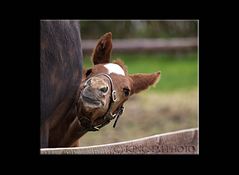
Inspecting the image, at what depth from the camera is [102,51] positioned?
2961 millimetres

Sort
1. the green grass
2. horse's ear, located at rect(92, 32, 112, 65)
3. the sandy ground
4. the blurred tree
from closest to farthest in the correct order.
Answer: horse's ear, located at rect(92, 32, 112, 65), the sandy ground, the green grass, the blurred tree

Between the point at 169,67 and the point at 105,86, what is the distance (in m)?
5.03

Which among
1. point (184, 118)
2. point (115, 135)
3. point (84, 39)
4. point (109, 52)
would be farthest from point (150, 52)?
point (109, 52)

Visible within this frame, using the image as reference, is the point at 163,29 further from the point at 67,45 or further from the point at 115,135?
the point at 67,45

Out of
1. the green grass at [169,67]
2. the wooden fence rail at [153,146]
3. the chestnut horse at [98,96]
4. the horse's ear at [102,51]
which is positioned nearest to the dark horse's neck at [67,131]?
the chestnut horse at [98,96]

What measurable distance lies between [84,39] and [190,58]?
5.60 feet

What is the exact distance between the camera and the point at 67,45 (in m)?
2.41

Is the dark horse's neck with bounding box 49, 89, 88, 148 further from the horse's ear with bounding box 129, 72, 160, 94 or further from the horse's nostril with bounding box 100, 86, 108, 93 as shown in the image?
the horse's ear with bounding box 129, 72, 160, 94

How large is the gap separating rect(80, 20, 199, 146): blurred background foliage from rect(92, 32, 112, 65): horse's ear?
5.30 ft

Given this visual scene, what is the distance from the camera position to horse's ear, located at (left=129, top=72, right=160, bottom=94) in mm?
3010

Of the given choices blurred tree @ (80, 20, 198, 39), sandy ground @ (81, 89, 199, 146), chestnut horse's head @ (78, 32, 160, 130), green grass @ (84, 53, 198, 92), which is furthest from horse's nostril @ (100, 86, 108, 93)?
blurred tree @ (80, 20, 198, 39)

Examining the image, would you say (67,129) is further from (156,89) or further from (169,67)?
(169,67)

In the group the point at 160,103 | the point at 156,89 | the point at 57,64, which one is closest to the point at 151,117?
the point at 160,103

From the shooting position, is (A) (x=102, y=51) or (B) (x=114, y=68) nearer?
(B) (x=114, y=68)
